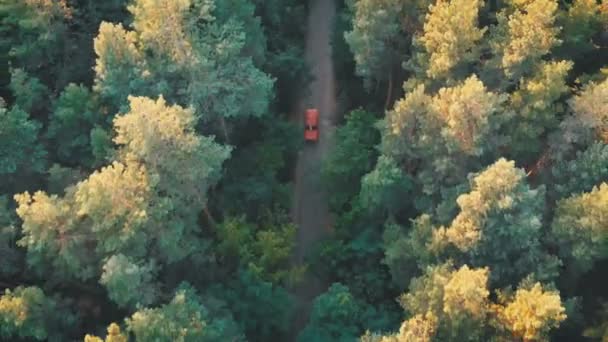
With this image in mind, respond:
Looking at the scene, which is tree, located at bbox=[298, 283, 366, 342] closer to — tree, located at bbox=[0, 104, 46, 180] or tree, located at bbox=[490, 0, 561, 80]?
tree, located at bbox=[490, 0, 561, 80]

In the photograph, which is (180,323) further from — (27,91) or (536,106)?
(536,106)

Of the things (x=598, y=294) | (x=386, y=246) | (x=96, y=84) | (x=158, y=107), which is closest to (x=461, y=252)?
(x=386, y=246)

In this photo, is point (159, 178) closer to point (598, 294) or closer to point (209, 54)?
point (209, 54)

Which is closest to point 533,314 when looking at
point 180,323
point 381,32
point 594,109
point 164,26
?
point 594,109

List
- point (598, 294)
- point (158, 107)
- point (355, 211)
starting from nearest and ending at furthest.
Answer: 1. point (158, 107)
2. point (598, 294)
3. point (355, 211)

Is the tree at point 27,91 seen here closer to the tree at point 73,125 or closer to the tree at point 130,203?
the tree at point 73,125

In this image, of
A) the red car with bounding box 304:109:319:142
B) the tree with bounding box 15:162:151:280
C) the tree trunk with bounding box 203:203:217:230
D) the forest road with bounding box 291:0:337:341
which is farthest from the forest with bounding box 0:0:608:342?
the red car with bounding box 304:109:319:142
